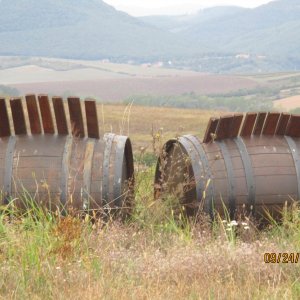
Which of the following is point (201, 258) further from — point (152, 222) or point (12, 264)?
point (152, 222)

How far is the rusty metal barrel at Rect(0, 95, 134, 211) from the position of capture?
6.60m

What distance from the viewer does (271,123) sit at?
290 inches

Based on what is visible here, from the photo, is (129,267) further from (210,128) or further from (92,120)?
(210,128)

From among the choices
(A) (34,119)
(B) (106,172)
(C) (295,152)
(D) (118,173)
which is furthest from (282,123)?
(A) (34,119)

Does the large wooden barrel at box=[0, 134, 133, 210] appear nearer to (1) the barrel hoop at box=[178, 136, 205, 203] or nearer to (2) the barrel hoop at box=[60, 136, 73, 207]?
(2) the barrel hoop at box=[60, 136, 73, 207]

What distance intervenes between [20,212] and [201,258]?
7.11 ft

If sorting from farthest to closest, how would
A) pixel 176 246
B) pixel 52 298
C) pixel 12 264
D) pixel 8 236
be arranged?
pixel 176 246 < pixel 8 236 < pixel 12 264 < pixel 52 298

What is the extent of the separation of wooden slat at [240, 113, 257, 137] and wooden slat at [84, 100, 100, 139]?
58.0 inches

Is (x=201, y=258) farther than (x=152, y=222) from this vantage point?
No

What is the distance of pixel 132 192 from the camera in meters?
7.28

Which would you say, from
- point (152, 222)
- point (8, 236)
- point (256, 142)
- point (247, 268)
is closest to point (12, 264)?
point (8, 236)

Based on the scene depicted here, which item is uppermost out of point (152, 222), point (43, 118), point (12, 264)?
point (43, 118)

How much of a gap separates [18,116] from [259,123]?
95.0 inches
